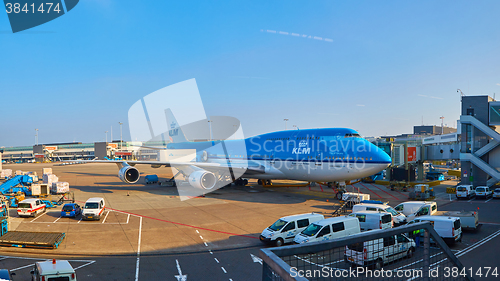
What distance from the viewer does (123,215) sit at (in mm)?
23516

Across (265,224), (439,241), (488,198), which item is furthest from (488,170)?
(439,241)

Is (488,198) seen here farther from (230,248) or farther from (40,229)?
(40,229)

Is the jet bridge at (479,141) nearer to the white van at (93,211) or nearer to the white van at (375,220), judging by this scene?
the white van at (375,220)

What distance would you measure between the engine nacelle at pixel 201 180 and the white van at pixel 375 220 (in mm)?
17164

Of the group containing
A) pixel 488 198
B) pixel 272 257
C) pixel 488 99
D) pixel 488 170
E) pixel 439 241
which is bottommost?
pixel 488 198

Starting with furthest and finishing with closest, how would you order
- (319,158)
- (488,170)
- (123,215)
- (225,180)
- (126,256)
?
(225,180) → (488,170) → (319,158) → (123,215) → (126,256)

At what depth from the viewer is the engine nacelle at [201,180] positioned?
30.6 metres

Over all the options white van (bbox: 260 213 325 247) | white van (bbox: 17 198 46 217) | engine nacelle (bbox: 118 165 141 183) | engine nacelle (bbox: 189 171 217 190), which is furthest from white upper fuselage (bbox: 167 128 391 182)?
white van (bbox: 17 198 46 217)

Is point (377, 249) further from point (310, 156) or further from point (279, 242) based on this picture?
point (310, 156)

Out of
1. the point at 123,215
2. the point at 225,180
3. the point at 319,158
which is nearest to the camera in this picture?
the point at 123,215

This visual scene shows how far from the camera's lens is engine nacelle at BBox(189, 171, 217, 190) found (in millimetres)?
30625

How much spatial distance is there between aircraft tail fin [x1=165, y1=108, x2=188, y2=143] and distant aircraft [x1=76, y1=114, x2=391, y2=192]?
541 inches

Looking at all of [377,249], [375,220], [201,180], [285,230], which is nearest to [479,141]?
[375,220]

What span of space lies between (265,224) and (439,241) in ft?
51.9
